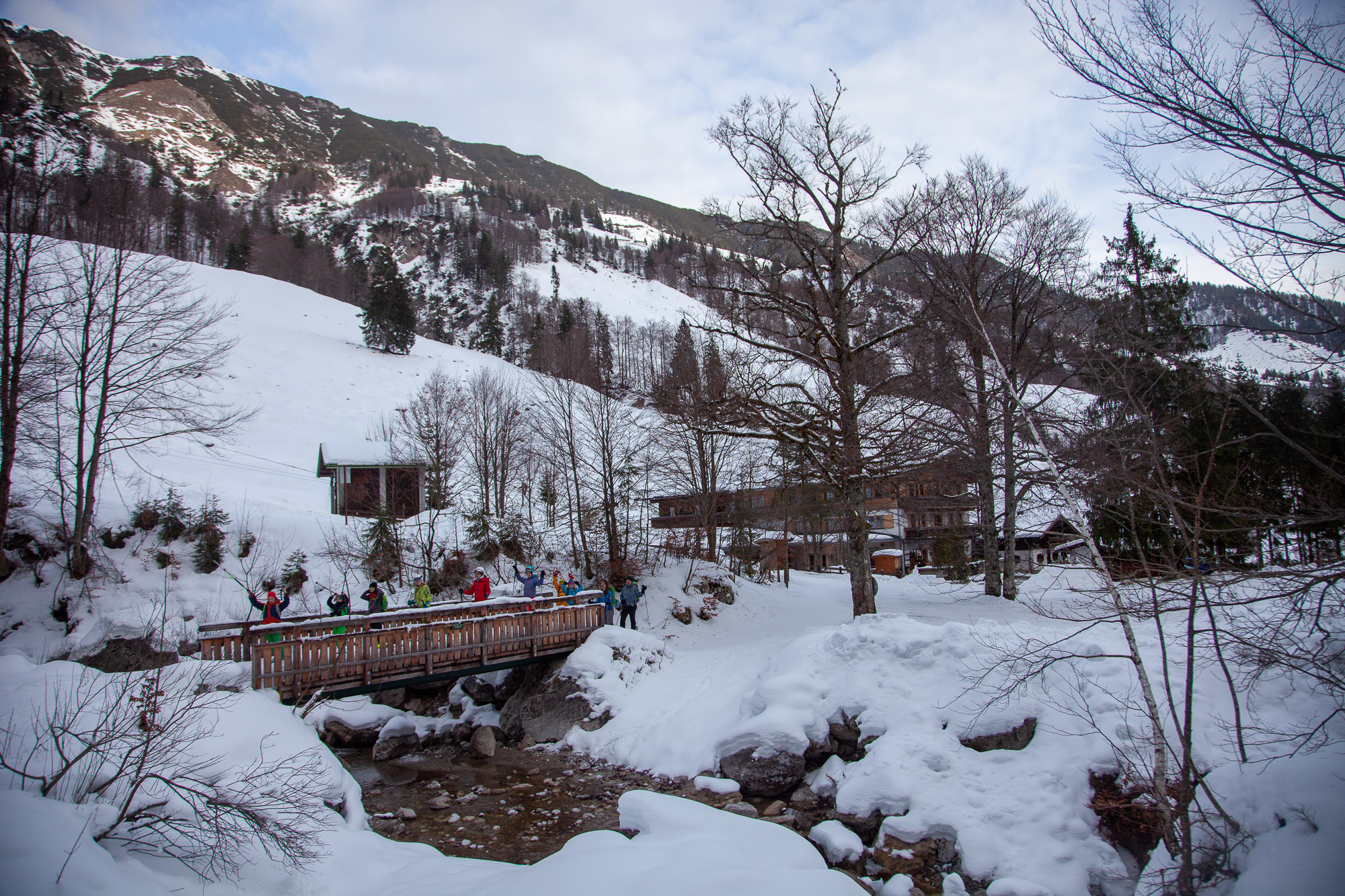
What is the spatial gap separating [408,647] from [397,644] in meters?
0.24

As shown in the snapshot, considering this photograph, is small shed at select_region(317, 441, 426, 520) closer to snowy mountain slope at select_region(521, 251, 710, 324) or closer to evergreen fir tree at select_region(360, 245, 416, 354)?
evergreen fir tree at select_region(360, 245, 416, 354)

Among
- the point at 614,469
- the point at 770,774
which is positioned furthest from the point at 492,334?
the point at 770,774

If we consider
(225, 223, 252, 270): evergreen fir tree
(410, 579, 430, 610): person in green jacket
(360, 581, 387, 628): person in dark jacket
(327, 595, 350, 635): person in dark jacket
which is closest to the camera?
(327, 595, 350, 635): person in dark jacket

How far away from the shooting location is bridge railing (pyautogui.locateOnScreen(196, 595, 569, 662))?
10.7 meters

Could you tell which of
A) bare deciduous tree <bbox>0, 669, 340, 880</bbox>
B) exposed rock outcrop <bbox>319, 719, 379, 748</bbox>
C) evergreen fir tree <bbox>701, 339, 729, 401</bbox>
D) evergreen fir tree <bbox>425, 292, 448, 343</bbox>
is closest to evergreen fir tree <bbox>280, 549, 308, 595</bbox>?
exposed rock outcrop <bbox>319, 719, 379, 748</bbox>

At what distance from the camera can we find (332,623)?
1196cm

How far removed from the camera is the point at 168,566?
16.8 m

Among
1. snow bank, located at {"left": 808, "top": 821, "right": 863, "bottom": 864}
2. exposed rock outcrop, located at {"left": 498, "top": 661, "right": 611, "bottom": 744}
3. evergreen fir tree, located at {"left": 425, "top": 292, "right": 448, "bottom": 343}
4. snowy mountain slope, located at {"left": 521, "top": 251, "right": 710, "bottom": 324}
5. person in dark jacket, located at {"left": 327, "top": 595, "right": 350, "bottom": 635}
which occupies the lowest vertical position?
exposed rock outcrop, located at {"left": 498, "top": 661, "right": 611, "bottom": 744}

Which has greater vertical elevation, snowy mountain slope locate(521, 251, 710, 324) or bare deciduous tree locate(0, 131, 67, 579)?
snowy mountain slope locate(521, 251, 710, 324)

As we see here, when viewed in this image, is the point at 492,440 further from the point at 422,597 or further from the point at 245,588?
the point at 422,597

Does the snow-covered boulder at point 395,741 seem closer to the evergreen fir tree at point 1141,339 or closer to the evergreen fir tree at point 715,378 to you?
the evergreen fir tree at point 715,378

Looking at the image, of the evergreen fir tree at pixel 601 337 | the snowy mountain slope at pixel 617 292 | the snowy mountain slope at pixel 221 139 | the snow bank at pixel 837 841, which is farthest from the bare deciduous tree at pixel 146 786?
the snowy mountain slope at pixel 617 292

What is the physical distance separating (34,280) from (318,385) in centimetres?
2435

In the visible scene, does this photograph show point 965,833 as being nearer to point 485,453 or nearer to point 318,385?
point 485,453
